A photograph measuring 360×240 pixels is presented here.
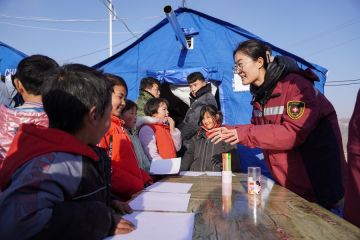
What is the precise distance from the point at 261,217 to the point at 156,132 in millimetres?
2066

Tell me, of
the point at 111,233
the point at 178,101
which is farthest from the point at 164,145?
the point at 178,101

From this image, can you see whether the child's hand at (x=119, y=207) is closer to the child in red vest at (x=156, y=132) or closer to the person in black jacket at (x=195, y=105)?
the child in red vest at (x=156, y=132)

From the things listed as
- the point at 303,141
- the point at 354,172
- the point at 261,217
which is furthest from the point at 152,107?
the point at 354,172

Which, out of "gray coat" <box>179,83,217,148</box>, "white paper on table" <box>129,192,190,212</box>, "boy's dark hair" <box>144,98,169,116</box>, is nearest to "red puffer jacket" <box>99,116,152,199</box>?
"white paper on table" <box>129,192,190,212</box>

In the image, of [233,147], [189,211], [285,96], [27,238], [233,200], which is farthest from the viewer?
[233,147]

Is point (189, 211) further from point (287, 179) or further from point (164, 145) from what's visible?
point (164, 145)

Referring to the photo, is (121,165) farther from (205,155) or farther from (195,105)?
(195,105)

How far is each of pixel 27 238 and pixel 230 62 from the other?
16.0 feet

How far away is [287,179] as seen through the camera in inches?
77.4

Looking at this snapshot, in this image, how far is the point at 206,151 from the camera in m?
3.50

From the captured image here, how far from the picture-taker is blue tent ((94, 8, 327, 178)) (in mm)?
5262

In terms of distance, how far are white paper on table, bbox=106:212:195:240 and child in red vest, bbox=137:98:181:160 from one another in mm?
1689

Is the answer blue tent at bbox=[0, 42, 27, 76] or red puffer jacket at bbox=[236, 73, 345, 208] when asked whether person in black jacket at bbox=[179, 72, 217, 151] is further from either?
blue tent at bbox=[0, 42, 27, 76]

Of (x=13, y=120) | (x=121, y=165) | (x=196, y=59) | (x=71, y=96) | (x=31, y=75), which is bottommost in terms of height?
(x=121, y=165)
